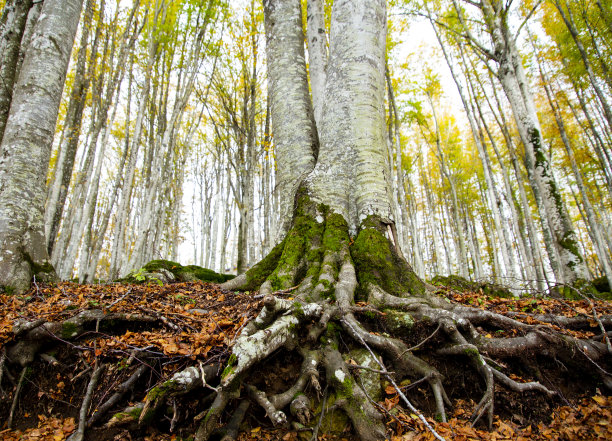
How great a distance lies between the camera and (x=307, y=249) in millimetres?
3074

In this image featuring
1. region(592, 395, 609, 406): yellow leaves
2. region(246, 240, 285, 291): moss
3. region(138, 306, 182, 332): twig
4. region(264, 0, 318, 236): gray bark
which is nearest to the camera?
region(592, 395, 609, 406): yellow leaves

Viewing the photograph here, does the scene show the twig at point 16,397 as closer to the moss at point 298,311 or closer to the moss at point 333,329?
the moss at point 298,311

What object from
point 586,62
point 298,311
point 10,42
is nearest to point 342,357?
point 298,311

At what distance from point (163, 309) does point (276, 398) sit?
1.39 metres

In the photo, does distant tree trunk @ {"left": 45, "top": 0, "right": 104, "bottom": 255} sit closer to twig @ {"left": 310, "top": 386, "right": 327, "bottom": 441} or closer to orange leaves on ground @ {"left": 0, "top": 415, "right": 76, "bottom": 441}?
orange leaves on ground @ {"left": 0, "top": 415, "right": 76, "bottom": 441}

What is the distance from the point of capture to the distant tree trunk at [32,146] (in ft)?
11.0

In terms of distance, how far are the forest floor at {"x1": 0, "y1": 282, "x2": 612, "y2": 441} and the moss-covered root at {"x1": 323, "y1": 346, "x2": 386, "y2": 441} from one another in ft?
0.28

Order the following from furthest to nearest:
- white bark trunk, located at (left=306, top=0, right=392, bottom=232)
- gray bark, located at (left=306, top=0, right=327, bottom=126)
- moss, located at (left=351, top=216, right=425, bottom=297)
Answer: gray bark, located at (left=306, top=0, right=327, bottom=126) < white bark trunk, located at (left=306, top=0, right=392, bottom=232) < moss, located at (left=351, top=216, right=425, bottom=297)

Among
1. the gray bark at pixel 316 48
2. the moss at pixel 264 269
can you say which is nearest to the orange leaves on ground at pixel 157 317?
the moss at pixel 264 269

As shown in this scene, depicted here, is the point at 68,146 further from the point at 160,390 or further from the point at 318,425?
the point at 318,425

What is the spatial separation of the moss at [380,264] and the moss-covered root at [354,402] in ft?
2.96

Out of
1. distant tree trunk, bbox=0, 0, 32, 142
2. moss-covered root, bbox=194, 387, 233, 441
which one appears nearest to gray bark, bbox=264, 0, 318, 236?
moss-covered root, bbox=194, 387, 233, 441

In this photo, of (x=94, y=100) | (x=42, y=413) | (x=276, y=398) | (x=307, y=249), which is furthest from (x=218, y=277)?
(x=94, y=100)

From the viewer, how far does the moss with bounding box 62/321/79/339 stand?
198 cm
